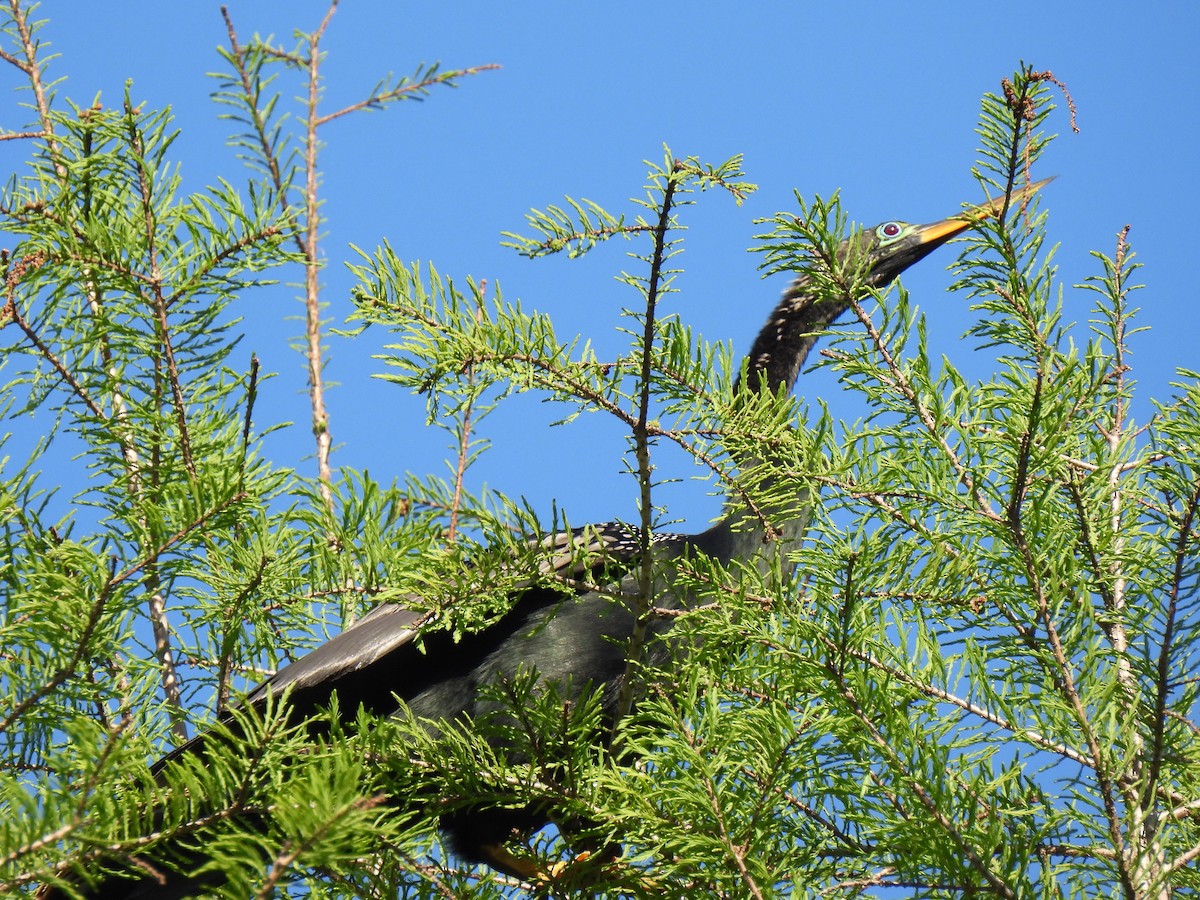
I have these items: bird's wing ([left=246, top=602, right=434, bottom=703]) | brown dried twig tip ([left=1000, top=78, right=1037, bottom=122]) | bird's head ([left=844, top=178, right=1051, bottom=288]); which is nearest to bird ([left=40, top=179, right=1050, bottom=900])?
bird's wing ([left=246, top=602, right=434, bottom=703])

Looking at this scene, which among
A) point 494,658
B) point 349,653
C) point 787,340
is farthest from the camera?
point 787,340

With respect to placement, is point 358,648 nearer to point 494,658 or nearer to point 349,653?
point 349,653

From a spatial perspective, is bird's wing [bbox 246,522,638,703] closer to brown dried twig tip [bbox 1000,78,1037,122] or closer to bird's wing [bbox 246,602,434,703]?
bird's wing [bbox 246,602,434,703]

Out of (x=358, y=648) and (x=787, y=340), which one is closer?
(x=358, y=648)

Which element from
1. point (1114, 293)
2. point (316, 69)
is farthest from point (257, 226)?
point (316, 69)

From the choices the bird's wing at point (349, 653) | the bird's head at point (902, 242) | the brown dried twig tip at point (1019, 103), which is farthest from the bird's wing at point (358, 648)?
the bird's head at point (902, 242)

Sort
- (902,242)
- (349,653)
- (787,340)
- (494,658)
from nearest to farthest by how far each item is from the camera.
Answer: (349,653) → (494,658) → (787,340) → (902,242)

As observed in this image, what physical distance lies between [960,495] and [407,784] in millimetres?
Result: 1141

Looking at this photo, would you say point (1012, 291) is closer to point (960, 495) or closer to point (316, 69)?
point (960, 495)

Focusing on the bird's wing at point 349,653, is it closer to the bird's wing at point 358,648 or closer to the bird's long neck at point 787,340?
the bird's wing at point 358,648

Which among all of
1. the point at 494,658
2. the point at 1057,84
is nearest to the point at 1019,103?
the point at 1057,84

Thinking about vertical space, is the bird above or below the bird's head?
below

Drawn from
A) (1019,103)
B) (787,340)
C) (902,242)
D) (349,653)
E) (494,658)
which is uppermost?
(902,242)

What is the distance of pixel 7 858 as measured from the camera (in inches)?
50.7
